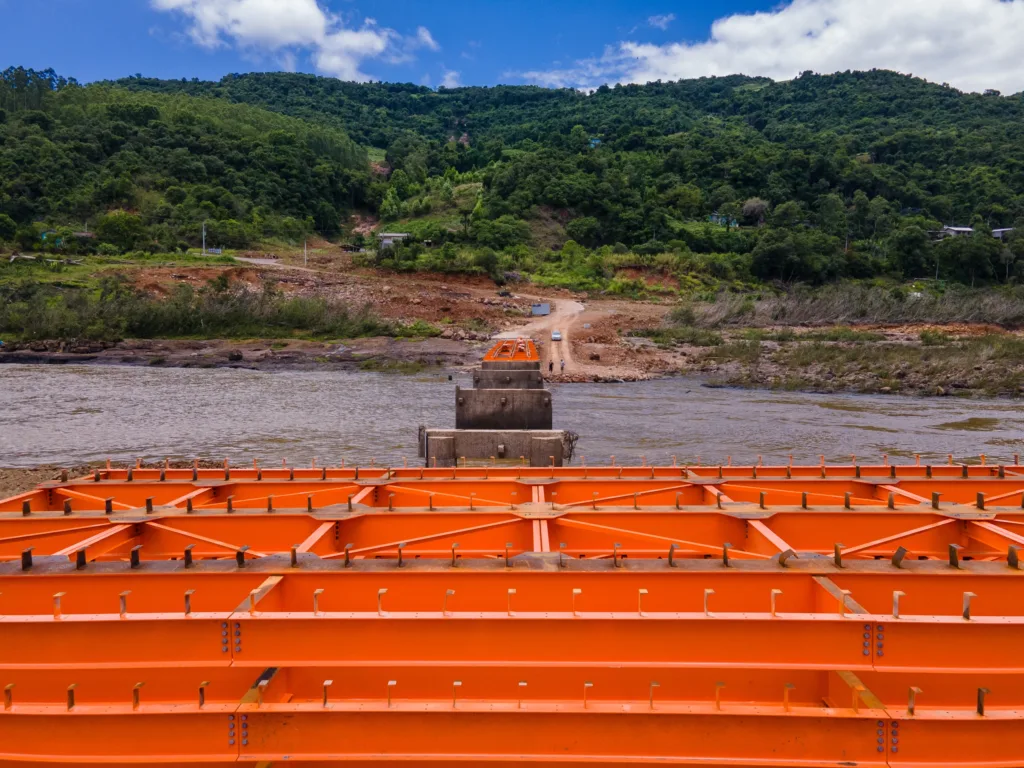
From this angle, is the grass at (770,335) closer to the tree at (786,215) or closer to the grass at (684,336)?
the grass at (684,336)

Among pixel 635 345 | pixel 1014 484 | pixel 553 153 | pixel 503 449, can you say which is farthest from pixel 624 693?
pixel 553 153

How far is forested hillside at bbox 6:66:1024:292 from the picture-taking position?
65625 mm

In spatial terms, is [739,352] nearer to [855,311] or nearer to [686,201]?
[855,311]

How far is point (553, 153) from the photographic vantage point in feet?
282

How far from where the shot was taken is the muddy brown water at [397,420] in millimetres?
18781

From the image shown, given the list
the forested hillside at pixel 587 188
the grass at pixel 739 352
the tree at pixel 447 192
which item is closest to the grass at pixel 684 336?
the grass at pixel 739 352

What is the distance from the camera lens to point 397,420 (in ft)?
75.0

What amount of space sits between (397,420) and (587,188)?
60.4 metres

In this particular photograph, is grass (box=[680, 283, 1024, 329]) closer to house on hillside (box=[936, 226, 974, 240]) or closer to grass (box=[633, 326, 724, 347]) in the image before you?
grass (box=[633, 326, 724, 347])

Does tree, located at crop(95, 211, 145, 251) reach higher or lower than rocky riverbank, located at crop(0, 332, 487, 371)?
higher

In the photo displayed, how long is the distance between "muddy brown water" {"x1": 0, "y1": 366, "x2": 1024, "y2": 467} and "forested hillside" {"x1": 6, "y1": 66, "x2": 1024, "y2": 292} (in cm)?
3037

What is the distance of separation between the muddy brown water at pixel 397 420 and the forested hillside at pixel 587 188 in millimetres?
30370

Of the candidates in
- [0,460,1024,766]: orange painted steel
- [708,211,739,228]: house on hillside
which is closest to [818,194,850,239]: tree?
[708,211,739,228]: house on hillside

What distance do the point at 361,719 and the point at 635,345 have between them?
37.2 metres
